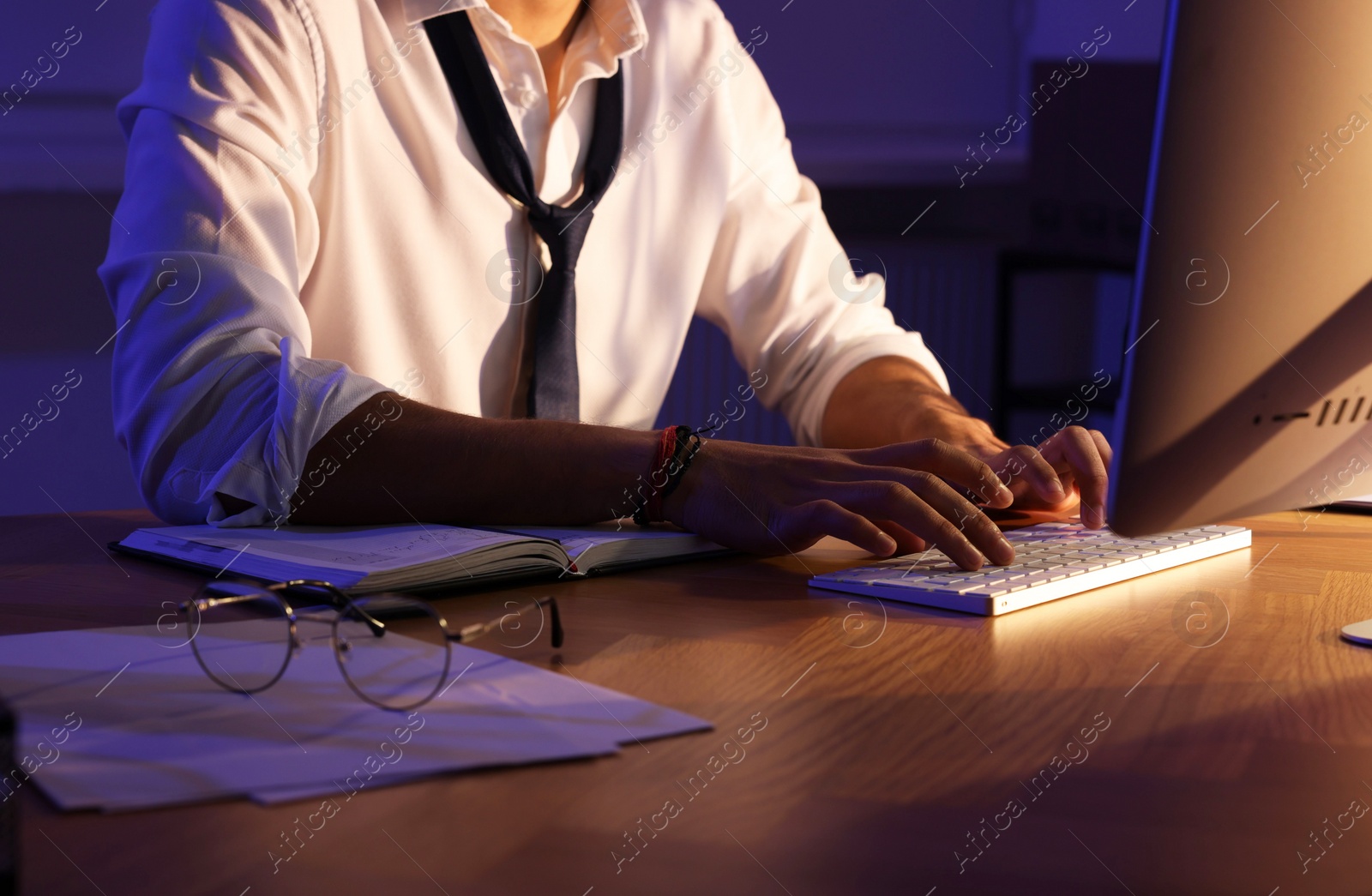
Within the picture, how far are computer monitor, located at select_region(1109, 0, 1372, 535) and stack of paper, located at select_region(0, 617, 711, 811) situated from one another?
0.28 metres

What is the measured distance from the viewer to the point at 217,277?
1.10 metres

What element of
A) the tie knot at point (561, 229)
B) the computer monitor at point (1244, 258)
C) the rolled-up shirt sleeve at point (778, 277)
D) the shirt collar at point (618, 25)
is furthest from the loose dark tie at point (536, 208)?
the computer monitor at point (1244, 258)

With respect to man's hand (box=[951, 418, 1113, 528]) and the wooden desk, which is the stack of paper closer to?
the wooden desk

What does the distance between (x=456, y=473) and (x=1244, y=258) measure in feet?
2.03

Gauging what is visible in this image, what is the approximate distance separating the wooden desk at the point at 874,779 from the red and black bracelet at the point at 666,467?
7.3 inches

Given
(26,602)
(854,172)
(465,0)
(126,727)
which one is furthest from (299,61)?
(854,172)

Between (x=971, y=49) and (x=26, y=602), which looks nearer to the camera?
(x=26, y=602)

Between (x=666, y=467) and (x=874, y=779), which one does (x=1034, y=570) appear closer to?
(x=666, y=467)

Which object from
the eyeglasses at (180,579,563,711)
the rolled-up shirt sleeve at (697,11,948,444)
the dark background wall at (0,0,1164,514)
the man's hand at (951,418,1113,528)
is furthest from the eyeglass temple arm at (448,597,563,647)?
the dark background wall at (0,0,1164,514)

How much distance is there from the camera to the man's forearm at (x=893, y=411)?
1.35 m

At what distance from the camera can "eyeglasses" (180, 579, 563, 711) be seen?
0.60 m

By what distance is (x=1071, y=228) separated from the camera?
10.8 feet

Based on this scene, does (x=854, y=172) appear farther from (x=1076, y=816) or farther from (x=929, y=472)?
(x=1076, y=816)

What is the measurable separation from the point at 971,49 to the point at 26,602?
306 centimetres
